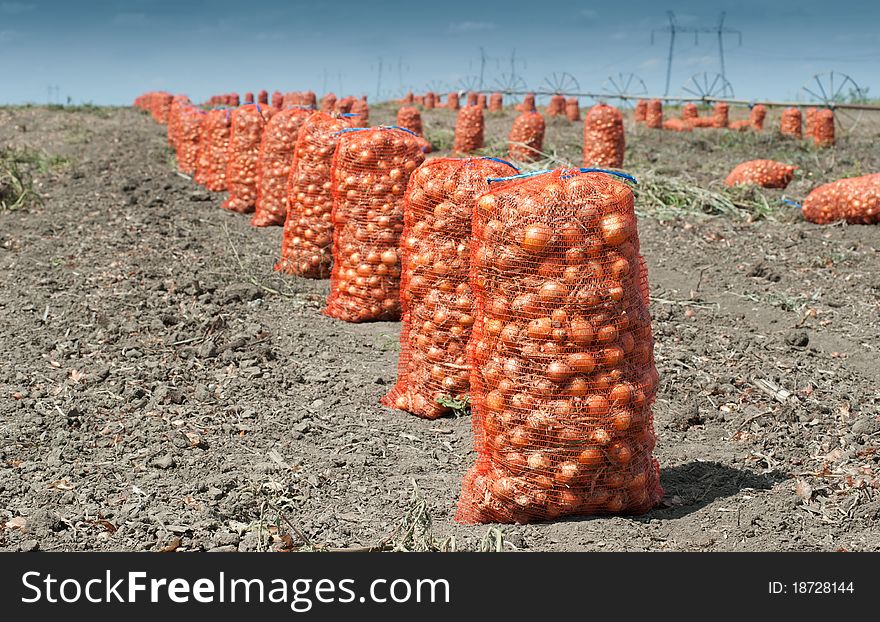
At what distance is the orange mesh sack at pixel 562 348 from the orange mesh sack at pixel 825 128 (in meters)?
20.1

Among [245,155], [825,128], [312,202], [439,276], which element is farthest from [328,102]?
[439,276]

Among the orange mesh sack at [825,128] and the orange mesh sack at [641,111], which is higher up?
the orange mesh sack at [641,111]

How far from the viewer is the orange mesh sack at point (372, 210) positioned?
6.69 metres

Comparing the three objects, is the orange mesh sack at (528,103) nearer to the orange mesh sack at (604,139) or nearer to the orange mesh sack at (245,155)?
the orange mesh sack at (604,139)

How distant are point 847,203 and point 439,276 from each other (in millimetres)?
6933

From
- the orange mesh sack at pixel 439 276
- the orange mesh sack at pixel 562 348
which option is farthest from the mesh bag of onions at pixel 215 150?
the orange mesh sack at pixel 562 348

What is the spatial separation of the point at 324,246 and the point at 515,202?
4.91m

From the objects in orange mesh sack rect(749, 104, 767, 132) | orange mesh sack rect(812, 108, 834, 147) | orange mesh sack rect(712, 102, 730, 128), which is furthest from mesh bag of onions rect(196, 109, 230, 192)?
orange mesh sack rect(712, 102, 730, 128)

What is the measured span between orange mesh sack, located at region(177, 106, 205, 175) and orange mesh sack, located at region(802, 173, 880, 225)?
1045 cm

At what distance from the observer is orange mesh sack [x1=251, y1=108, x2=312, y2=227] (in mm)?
9703

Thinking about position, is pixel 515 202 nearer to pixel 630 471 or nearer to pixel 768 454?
pixel 630 471

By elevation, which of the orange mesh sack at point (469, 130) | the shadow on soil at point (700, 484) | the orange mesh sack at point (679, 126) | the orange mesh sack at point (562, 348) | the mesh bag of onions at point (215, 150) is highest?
the orange mesh sack at point (679, 126)

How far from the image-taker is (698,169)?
654 inches

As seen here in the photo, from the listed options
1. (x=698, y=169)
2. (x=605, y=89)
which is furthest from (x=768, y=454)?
(x=605, y=89)
